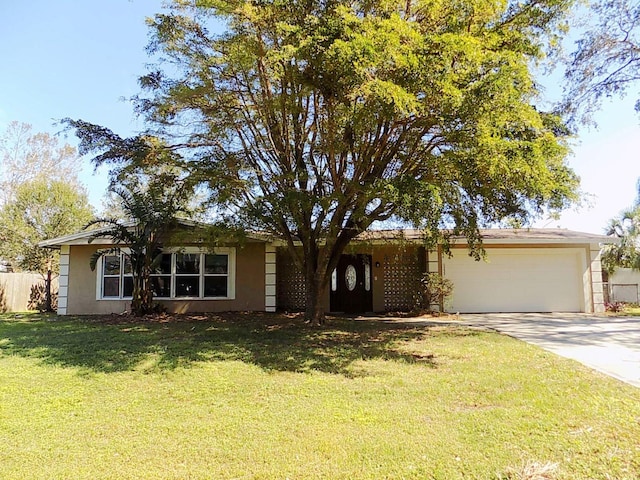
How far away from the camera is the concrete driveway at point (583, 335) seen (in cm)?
692

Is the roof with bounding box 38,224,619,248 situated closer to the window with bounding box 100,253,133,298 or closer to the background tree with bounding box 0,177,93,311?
the window with bounding box 100,253,133,298

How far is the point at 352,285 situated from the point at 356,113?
915cm

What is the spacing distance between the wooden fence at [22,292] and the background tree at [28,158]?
310 inches

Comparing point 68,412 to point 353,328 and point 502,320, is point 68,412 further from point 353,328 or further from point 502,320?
point 502,320

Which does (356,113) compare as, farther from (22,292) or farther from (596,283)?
(22,292)

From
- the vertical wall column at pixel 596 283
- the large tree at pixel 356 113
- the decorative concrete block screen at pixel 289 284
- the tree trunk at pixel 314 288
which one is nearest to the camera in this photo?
the large tree at pixel 356 113

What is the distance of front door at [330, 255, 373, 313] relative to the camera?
15.8 meters

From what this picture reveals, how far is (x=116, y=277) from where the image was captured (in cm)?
1495

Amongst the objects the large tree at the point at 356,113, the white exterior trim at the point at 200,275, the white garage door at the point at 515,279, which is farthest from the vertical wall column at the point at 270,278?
the white garage door at the point at 515,279

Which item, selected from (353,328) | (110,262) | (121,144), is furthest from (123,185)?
(353,328)

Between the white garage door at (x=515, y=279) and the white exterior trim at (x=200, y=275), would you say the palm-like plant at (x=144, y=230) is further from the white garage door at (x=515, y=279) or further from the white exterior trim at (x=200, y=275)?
the white garage door at (x=515, y=279)

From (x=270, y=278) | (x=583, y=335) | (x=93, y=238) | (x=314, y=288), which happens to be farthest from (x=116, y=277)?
(x=583, y=335)

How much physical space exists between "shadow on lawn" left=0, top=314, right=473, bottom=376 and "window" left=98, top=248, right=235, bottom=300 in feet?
7.60

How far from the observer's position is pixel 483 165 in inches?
273
